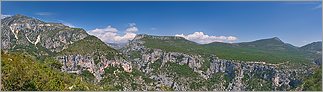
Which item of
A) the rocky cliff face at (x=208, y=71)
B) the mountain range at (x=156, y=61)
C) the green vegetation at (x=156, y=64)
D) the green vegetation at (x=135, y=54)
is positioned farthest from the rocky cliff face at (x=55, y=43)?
the green vegetation at (x=135, y=54)

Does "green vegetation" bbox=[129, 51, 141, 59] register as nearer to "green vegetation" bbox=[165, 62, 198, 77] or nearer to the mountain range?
the mountain range

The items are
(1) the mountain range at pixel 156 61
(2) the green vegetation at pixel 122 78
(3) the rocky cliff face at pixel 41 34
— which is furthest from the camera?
(3) the rocky cliff face at pixel 41 34

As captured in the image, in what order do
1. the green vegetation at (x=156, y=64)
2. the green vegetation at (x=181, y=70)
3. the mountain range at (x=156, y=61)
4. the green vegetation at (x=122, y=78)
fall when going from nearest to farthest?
the green vegetation at (x=122, y=78) < the mountain range at (x=156, y=61) < the green vegetation at (x=181, y=70) < the green vegetation at (x=156, y=64)

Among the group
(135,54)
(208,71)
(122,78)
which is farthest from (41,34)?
(208,71)

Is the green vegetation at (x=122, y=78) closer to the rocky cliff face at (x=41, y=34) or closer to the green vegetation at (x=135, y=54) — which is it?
the rocky cliff face at (x=41, y=34)

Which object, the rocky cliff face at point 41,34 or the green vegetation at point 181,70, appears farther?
the rocky cliff face at point 41,34

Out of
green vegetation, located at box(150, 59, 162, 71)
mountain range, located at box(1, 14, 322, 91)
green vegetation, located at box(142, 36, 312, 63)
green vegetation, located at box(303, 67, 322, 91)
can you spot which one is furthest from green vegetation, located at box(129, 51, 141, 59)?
green vegetation, located at box(303, 67, 322, 91)

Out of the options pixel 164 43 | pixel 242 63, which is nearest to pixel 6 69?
pixel 242 63

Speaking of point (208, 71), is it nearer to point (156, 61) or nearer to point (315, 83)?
point (156, 61)
